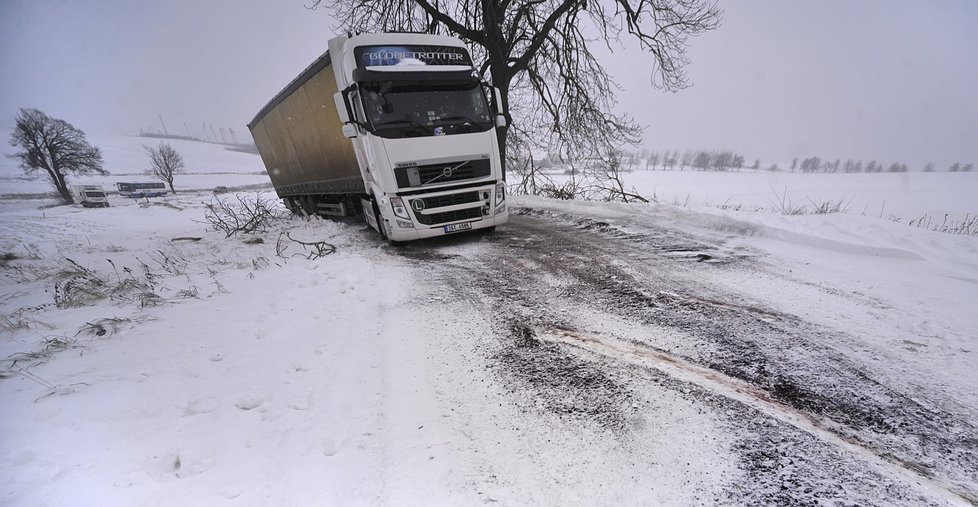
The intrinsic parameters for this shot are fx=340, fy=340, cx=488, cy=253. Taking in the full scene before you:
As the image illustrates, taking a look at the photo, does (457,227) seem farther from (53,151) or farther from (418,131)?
(53,151)

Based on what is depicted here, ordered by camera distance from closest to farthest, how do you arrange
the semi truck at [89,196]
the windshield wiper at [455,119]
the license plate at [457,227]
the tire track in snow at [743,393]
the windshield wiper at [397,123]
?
the tire track in snow at [743,393], the windshield wiper at [397,123], the windshield wiper at [455,119], the license plate at [457,227], the semi truck at [89,196]

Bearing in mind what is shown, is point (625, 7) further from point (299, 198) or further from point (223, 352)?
point (223, 352)

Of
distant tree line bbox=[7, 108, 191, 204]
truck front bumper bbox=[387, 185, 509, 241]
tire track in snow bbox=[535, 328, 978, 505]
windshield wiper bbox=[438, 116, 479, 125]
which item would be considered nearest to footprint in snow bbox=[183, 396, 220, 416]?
tire track in snow bbox=[535, 328, 978, 505]

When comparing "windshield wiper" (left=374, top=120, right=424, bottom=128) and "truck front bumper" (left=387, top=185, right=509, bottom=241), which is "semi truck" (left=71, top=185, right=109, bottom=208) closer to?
"windshield wiper" (left=374, top=120, right=424, bottom=128)

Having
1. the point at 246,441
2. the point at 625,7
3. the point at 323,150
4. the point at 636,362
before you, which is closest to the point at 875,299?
the point at 636,362

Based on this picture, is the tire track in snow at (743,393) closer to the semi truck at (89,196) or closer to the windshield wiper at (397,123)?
the windshield wiper at (397,123)

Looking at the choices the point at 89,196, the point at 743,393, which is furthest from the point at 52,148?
the point at 743,393

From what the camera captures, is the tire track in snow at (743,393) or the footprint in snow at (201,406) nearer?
the tire track in snow at (743,393)

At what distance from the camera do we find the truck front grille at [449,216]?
5.69m

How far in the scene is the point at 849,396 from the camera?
79.0 inches

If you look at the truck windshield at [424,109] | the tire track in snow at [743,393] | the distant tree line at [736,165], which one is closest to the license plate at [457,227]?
the truck windshield at [424,109]

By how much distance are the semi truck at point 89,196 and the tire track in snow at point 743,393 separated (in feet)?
138

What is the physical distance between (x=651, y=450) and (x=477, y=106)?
5647 millimetres

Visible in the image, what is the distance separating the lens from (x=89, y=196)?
29.3 m
